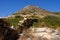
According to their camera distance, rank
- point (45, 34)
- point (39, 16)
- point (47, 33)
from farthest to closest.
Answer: point (39, 16)
point (47, 33)
point (45, 34)

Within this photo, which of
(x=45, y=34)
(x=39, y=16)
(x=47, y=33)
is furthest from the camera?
(x=39, y=16)

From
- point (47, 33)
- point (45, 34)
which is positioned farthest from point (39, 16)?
point (45, 34)

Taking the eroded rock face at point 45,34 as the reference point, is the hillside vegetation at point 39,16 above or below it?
above

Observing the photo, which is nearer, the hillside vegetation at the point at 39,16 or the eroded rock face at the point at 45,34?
the eroded rock face at the point at 45,34

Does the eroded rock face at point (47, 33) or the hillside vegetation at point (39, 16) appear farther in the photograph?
the hillside vegetation at point (39, 16)

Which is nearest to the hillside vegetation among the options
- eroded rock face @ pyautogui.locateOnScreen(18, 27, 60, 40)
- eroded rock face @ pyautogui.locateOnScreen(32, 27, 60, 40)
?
eroded rock face @ pyautogui.locateOnScreen(32, 27, 60, 40)

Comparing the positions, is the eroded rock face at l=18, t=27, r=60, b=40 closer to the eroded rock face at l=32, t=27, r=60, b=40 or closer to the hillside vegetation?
the eroded rock face at l=32, t=27, r=60, b=40

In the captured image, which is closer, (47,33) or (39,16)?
(47,33)

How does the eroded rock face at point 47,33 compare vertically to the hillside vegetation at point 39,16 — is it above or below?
below

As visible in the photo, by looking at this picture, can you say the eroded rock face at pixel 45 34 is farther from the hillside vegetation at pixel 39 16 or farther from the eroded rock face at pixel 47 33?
the hillside vegetation at pixel 39 16

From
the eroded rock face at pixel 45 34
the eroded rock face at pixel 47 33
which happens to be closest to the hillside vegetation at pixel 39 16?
the eroded rock face at pixel 47 33

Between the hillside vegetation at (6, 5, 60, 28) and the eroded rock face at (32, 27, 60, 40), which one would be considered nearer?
the eroded rock face at (32, 27, 60, 40)

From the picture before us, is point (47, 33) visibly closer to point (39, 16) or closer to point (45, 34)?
point (45, 34)

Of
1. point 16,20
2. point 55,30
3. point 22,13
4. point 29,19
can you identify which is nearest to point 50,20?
point 29,19
